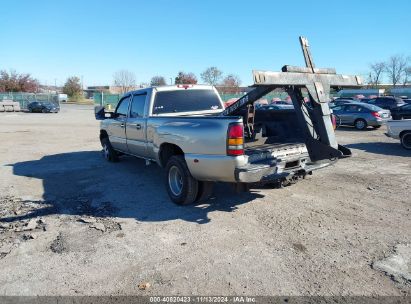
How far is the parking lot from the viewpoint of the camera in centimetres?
340

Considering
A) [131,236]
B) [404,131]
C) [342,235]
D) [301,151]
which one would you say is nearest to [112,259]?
[131,236]

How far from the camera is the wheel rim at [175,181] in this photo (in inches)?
225

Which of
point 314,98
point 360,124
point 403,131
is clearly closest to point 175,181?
point 314,98

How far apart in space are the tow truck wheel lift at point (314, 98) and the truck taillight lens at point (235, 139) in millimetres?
670

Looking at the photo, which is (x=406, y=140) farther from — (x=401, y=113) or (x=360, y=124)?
(x=401, y=113)

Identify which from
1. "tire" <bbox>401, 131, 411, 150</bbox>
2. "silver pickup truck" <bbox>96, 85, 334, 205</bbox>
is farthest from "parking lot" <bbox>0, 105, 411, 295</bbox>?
"tire" <bbox>401, 131, 411, 150</bbox>

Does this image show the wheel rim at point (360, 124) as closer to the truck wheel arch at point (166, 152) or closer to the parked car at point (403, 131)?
the parked car at point (403, 131)

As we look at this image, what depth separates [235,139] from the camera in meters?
4.61

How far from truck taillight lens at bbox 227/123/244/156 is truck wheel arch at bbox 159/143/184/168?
1.39 m

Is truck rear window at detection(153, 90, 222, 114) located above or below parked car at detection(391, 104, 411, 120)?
above

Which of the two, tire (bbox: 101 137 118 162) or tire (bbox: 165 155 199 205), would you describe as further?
tire (bbox: 101 137 118 162)

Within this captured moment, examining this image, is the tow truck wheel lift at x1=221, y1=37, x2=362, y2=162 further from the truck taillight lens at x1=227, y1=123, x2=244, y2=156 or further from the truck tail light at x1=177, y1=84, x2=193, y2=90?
the truck tail light at x1=177, y1=84, x2=193, y2=90

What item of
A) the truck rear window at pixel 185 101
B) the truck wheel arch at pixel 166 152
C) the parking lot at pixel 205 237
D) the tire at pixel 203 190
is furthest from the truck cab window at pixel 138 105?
the tire at pixel 203 190

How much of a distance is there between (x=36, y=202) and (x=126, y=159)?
13.3ft
